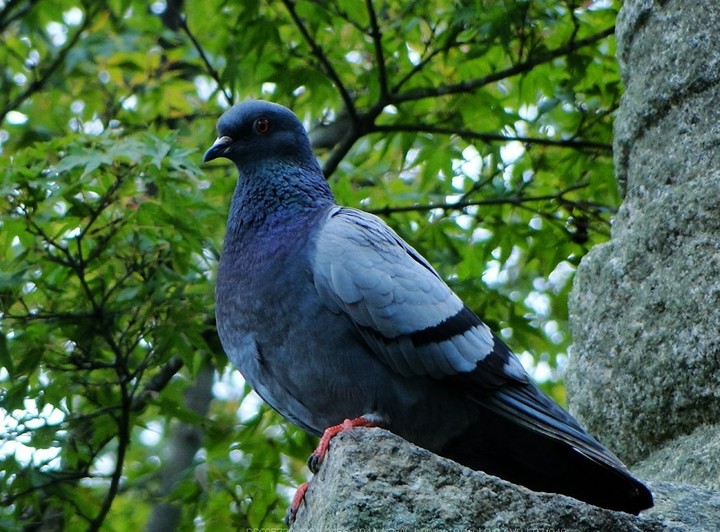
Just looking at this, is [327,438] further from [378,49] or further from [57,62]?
[57,62]

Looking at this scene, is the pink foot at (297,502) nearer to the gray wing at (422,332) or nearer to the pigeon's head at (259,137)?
the gray wing at (422,332)

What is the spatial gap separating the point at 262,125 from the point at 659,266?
70.1 inches

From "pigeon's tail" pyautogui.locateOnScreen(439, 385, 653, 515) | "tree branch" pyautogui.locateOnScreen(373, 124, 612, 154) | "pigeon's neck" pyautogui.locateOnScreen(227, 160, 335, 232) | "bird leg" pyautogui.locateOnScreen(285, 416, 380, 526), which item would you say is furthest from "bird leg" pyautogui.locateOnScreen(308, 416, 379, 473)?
"tree branch" pyautogui.locateOnScreen(373, 124, 612, 154)

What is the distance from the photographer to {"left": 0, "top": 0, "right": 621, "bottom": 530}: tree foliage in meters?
5.35

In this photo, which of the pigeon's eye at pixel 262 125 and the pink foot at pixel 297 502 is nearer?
the pink foot at pixel 297 502

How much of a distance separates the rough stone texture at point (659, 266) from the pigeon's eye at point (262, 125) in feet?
4.92

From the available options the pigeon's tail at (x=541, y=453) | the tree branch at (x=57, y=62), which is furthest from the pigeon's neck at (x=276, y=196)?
the tree branch at (x=57, y=62)

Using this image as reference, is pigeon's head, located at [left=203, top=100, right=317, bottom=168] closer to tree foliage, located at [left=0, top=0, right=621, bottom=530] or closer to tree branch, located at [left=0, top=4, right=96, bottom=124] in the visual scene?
tree foliage, located at [left=0, top=0, right=621, bottom=530]

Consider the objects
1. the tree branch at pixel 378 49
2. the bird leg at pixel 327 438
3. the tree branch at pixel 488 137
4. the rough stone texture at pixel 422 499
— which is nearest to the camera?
the rough stone texture at pixel 422 499

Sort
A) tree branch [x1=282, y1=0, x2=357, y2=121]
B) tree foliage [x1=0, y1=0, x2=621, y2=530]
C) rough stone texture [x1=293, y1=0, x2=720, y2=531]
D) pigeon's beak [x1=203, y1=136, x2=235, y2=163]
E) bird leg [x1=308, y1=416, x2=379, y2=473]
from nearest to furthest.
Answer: bird leg [x1=308, y1=416, x2=379, y2=473], rough stone texture [x1=293, y1=0, x2=720, y2=531], pigeon's beak [x1=203, y1=136, x2=235, y2=163], tree foliage [x1=0, y1=0, x2=621, y2=530], tree branch [x1=282, y1=0, x2=357, y2=121]

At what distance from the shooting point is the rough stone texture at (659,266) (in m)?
3.78

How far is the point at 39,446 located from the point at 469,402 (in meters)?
2.71

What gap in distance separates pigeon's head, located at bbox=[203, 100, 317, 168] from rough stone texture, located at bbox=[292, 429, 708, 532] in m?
1.76

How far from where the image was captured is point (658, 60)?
14.0 feet
